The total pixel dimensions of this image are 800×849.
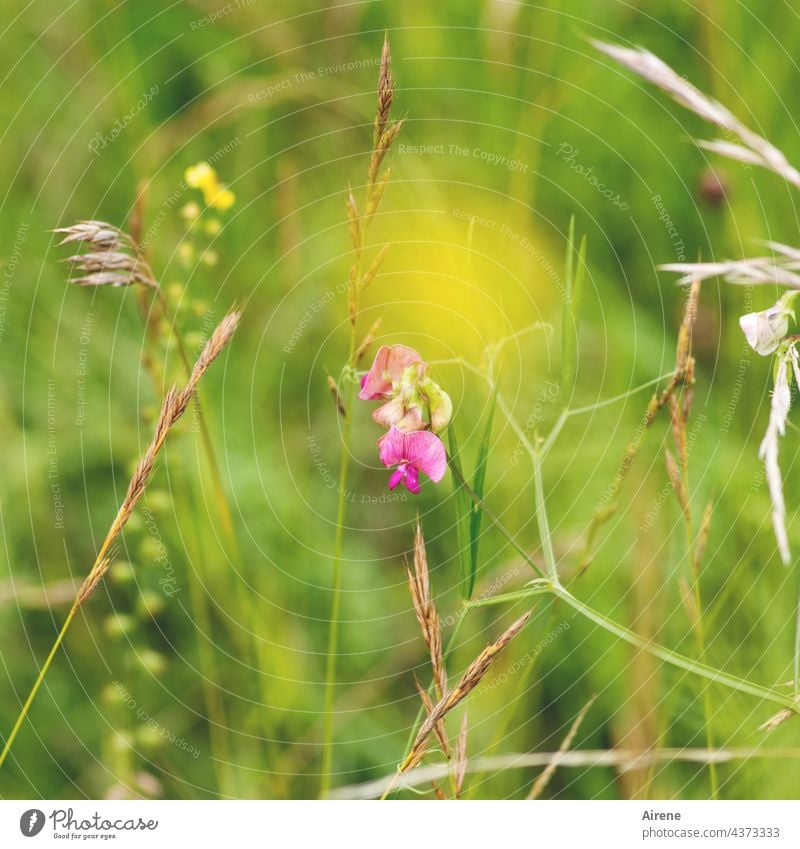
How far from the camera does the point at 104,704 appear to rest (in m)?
1.27

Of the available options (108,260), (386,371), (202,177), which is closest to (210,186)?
(202,177)

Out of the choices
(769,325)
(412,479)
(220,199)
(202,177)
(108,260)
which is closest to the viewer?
(769,325)

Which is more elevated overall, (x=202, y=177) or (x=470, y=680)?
(x=202, y=177)

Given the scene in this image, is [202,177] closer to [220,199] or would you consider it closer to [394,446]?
[220,199]

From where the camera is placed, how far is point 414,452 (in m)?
0.90

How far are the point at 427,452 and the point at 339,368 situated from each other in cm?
52

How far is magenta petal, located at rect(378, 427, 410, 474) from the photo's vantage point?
892mm

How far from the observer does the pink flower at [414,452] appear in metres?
0.89

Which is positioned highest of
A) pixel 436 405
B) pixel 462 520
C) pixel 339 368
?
pixel 339 368

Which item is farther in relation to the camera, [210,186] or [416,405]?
[210,186]

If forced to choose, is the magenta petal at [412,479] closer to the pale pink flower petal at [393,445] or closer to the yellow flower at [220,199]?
the pale pink flower petal at [393,445]

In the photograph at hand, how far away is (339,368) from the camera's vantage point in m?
1.38

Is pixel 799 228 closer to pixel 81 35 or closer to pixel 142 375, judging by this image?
pixel 142 375

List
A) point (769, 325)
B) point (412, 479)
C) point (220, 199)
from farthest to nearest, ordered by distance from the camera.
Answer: point (220, 199) → point (412, 479) → point (769, 325)
